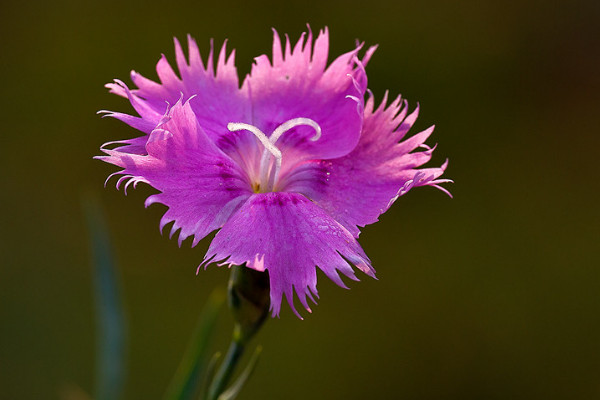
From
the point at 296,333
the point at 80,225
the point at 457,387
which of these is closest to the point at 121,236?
the point at 80,225

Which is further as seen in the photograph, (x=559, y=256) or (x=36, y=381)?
(x=559, y=256)

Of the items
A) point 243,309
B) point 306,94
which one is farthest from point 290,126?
point 243,309

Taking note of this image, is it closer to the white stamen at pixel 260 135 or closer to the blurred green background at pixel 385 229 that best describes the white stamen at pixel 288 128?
the white stamen at pixel 260 135

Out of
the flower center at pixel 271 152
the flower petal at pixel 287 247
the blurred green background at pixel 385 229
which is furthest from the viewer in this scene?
the blurred green background at pixel 385 229

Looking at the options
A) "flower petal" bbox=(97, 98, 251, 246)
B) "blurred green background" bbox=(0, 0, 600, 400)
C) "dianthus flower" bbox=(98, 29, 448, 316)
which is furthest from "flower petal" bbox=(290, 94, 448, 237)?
"blurred green background" bbox=(0, 0, 600, 400)

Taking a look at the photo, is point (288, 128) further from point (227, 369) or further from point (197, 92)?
point (227, 369)

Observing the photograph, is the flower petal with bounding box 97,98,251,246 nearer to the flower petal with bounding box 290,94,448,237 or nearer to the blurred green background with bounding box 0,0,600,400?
the flower petal with bounding box 290,94,448,237

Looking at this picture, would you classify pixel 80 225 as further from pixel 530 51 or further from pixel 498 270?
pixel 530 51

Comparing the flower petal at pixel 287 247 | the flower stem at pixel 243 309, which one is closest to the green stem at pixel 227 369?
the flower stem at pixel 243 309
